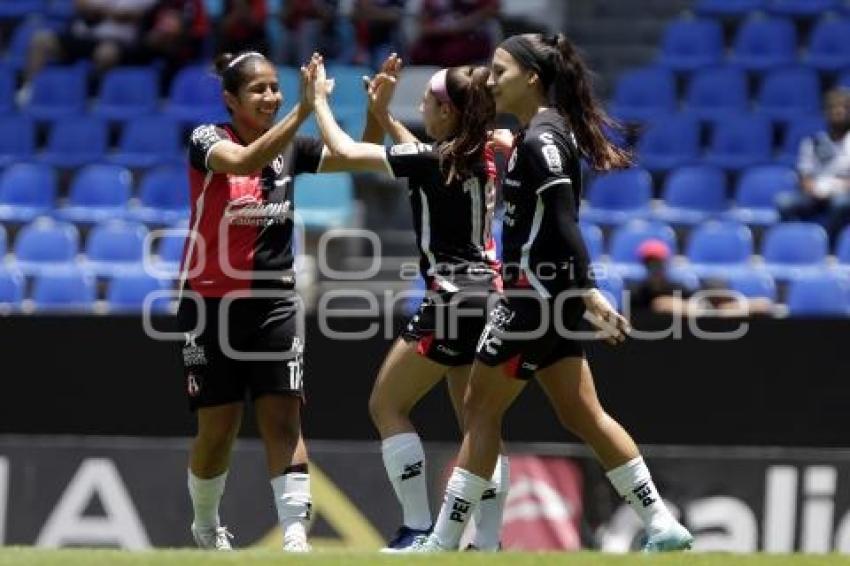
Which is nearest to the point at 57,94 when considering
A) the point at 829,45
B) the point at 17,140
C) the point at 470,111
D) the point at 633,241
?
the point at 17,140

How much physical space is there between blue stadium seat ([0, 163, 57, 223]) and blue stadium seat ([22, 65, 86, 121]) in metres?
1.24

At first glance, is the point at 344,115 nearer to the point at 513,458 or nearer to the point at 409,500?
the point at 513,458

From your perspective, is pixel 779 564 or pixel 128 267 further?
pixel 128 267

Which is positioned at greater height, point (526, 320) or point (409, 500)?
point (526, 320)

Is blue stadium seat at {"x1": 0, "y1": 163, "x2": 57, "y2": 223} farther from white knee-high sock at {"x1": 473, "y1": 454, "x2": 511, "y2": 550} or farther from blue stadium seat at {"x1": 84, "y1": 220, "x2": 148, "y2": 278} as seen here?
white knee-high sock at {"x1": 473, "y1": 454, "x2": 511, "y2": 550}

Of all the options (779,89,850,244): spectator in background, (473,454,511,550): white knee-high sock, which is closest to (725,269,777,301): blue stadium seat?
(779,89,850,244): spectator in background

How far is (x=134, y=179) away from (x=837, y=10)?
19.8 feet

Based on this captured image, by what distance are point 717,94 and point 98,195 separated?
16.5ft

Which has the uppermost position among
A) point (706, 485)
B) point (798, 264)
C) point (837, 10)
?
point (837, 10)

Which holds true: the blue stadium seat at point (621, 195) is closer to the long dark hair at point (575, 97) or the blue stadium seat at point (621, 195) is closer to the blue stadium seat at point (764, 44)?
the blue stadium seat at point (764, 44)

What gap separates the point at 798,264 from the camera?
13.0 meters

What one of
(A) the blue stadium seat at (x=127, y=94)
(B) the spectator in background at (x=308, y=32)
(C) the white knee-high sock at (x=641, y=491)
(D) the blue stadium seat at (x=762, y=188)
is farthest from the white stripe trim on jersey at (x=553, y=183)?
(A) the blue stadium seat at (x=127, y=94)

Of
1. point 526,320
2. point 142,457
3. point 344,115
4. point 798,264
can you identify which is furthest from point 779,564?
point 344,115

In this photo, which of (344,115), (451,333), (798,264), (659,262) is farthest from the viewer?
(344,115)
